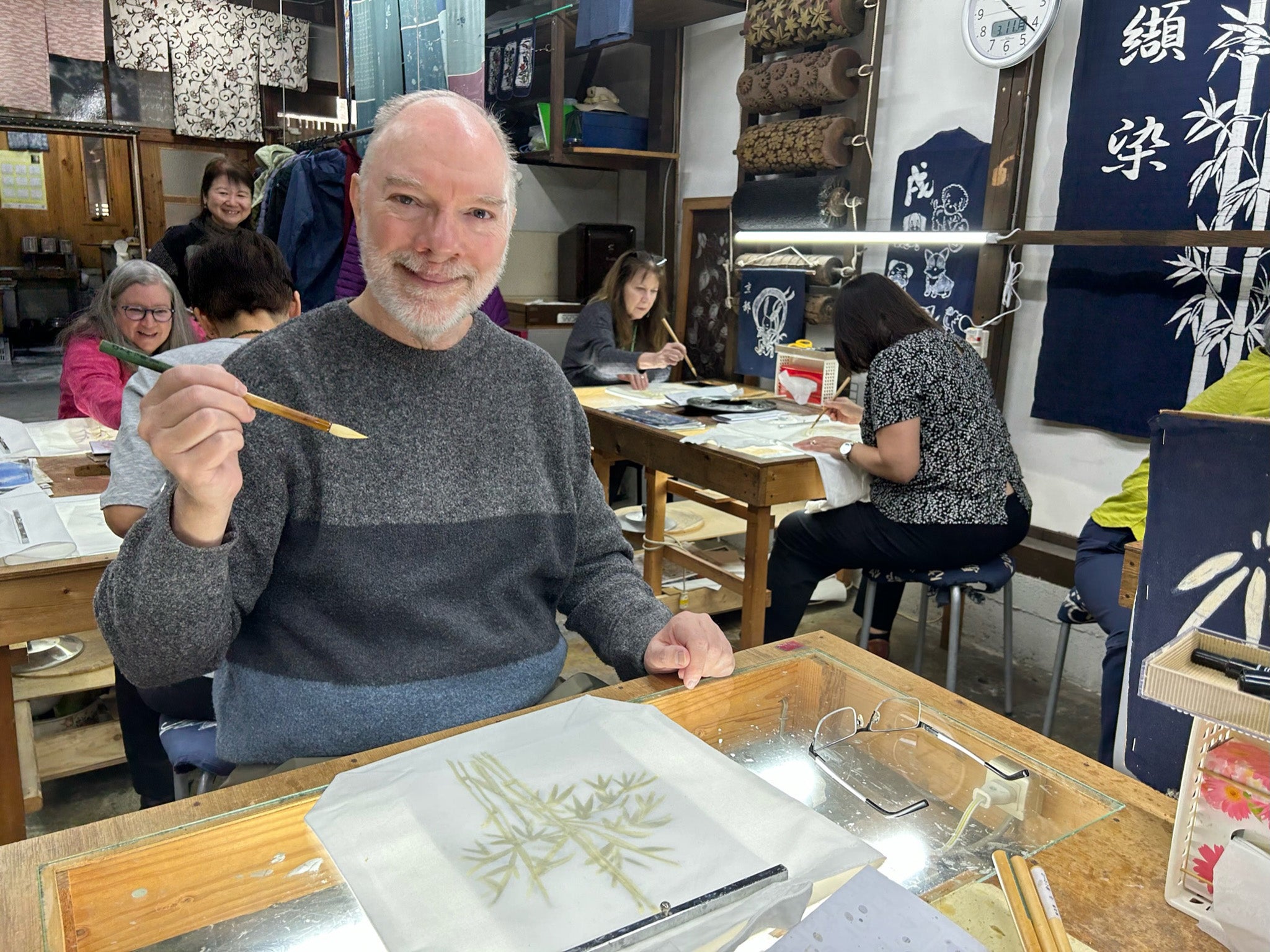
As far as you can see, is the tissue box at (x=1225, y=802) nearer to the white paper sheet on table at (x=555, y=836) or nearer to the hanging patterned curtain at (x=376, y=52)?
the white paper sheet on table at (x=555, y=836)

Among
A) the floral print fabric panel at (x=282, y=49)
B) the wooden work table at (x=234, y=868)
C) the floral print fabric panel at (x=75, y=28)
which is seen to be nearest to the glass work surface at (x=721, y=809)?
the wooden work table at (x=234, y=868)

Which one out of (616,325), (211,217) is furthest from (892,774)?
(211,217)

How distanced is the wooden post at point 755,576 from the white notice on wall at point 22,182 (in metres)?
7.67

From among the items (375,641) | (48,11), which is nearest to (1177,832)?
(375,641)

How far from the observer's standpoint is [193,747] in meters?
1.54

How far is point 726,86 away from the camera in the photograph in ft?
16.3

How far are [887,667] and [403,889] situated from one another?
66 cm

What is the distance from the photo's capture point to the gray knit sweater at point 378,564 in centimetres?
116

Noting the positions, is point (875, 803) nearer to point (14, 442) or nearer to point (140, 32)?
point (14, 442)

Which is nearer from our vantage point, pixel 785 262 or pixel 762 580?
pixel 762 580

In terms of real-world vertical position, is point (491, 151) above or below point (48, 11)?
below

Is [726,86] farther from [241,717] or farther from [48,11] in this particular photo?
[241,717]

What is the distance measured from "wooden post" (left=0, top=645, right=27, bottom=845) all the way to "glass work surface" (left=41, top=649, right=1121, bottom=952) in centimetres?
130

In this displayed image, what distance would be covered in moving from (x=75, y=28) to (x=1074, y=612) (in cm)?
587
